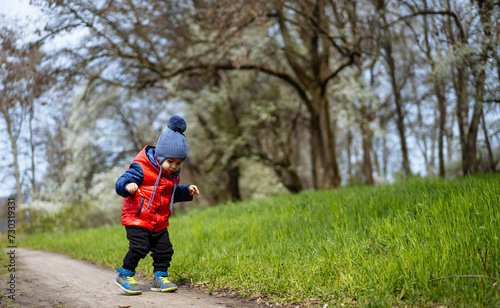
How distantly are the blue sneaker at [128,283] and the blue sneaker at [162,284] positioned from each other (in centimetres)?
20

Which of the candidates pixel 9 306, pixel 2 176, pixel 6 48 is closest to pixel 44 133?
pixel 2 176

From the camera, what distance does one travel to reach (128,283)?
→ 3.49 m

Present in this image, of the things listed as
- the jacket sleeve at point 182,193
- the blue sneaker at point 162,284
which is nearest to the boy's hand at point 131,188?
the jacket sleeve at point 182,193

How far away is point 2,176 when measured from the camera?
11547 millimetres

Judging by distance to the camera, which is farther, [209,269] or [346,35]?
[346,35]

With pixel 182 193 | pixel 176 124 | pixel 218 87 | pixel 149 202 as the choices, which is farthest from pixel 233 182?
pixel 149 202

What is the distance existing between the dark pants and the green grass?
448 millimetres

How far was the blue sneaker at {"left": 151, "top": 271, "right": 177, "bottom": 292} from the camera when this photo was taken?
140 inches

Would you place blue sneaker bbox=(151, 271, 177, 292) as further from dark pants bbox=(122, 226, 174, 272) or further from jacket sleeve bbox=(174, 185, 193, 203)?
jacket sleeve bbox=(174, 185, 193, 203)

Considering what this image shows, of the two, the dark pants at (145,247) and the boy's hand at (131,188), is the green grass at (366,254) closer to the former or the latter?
the dark pants at (145,247)

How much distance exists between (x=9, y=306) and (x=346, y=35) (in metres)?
10.1

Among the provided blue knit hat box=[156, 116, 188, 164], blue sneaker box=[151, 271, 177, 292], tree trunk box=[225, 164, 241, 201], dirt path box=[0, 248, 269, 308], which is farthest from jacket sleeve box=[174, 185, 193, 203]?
tree trunk box=[225, 164, 241, 201]

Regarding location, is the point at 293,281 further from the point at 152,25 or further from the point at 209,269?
the point at 152,25

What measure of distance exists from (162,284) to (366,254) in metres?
2.09
